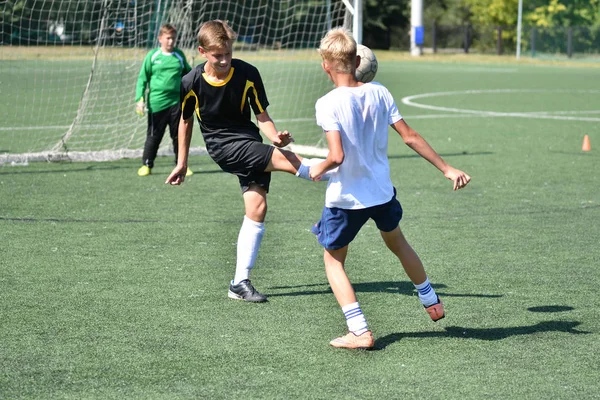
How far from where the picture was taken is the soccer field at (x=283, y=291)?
15.3 feet

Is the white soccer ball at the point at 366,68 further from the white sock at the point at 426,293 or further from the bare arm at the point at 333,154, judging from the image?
the white sock at the point at 426,293

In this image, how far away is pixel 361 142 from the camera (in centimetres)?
504

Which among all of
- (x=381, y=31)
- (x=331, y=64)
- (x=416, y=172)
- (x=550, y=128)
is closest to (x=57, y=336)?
(x=331, y=64)

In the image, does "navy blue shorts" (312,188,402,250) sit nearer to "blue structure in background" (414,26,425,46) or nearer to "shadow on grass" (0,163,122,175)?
"shadow on grass" (0,163,122,175)

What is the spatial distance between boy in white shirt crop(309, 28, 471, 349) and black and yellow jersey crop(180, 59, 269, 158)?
1.19m

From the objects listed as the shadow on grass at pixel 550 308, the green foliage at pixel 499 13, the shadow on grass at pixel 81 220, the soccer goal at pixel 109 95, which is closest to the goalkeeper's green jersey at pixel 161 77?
the soccer goal at pixel 109 95

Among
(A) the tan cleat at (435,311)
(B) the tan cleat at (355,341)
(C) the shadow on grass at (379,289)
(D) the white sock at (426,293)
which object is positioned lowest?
(C) the shadow on grass at (379,289)

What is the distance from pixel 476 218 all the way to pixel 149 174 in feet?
15.0

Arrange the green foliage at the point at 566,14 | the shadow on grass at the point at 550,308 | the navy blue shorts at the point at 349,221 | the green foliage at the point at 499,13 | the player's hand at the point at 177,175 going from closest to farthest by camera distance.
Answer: the navy blue shorts at the point at 349,221
the shadow on grass at the point at 550,308
the player's hand at the point at 177,175
the green foliage at the point at 566,14
the green foliage at the point at 499,13

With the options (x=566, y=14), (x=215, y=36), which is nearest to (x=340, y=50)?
(x=215, y=36)

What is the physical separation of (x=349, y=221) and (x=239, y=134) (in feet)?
4.45

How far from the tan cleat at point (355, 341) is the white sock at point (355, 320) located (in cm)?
3

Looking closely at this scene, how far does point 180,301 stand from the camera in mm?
6133

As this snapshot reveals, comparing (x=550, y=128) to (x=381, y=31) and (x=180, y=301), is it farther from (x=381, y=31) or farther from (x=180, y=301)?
(x=381, y=31)
